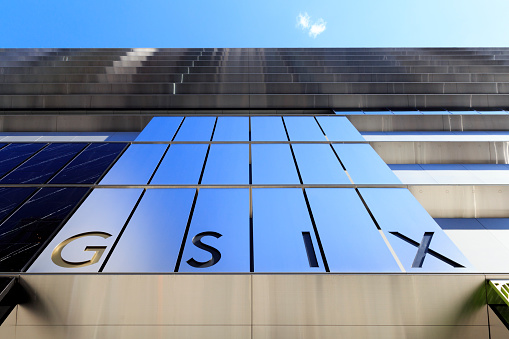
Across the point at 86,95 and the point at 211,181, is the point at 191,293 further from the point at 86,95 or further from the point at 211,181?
the point at 86,95

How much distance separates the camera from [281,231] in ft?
19.5

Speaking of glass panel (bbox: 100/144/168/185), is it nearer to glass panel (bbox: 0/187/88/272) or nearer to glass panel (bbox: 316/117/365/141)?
glass panel (bbox: 0/187/88/272)

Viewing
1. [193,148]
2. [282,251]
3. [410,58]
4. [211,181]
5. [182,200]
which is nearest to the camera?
[282,251]

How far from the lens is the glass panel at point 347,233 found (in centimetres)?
518

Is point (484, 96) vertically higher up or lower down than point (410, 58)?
lower down

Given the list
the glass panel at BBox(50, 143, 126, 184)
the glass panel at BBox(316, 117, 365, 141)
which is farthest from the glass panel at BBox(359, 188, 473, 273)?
the glass panel at BBox(50, 143, 126, 184)

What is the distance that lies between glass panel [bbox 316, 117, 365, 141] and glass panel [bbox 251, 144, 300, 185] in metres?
2.04

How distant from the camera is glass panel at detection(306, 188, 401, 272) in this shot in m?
5.18

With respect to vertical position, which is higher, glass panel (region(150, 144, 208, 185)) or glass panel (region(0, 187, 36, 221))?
glass panel (region(150, 144, 208, 185))

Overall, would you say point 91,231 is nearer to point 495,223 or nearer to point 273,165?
point 273,165

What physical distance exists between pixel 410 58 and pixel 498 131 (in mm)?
12536

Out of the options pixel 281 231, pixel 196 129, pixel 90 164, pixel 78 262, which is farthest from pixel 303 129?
pixel 78 262

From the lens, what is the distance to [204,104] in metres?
14.5

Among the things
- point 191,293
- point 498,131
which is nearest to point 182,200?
point 191,293
